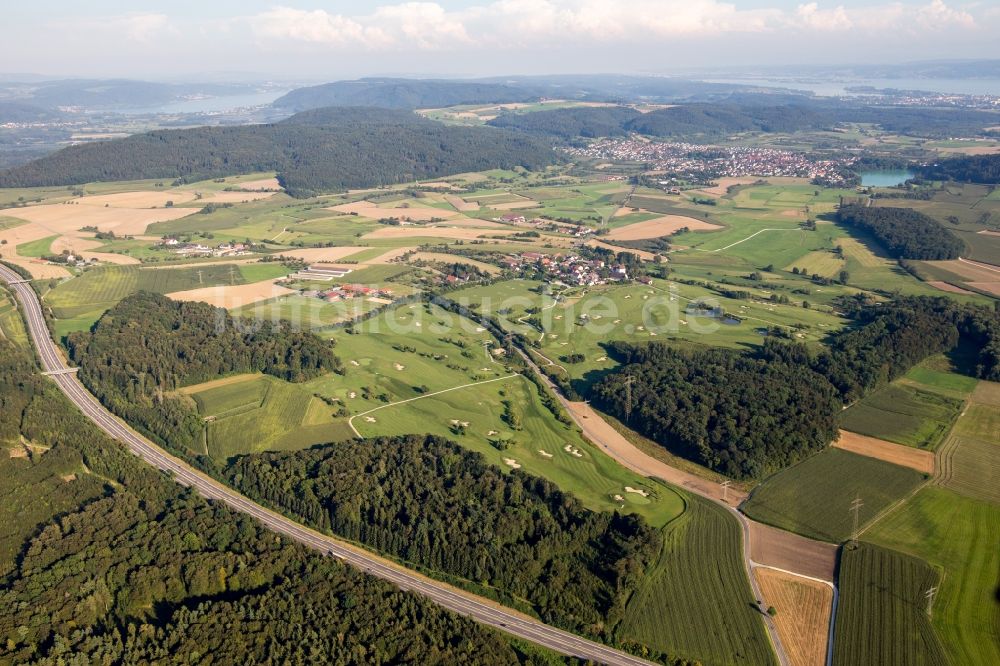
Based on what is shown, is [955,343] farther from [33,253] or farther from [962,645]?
[33,253]

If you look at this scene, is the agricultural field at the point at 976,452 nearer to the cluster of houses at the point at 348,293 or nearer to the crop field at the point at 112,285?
the cluster of houses at the point at 348,293

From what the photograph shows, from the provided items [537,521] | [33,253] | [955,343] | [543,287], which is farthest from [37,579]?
[33,253]

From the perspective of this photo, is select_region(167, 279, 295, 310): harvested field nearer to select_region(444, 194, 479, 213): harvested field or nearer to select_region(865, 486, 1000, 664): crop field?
select_region(444, 194, 479, 213): harvested field

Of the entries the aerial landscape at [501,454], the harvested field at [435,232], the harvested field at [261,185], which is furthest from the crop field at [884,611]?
the harvested field at [261,185]

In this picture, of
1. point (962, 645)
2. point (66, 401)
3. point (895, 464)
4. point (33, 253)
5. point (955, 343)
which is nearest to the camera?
point (962, 645)

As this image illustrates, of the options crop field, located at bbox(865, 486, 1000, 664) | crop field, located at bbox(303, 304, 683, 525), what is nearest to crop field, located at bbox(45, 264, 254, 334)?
crop field, located at bbox(303, 304, 683, 525)

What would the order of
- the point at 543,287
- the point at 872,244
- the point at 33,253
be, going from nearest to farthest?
1. the point at 543,287
2. the point at 33,253
3. the point at 872,244
